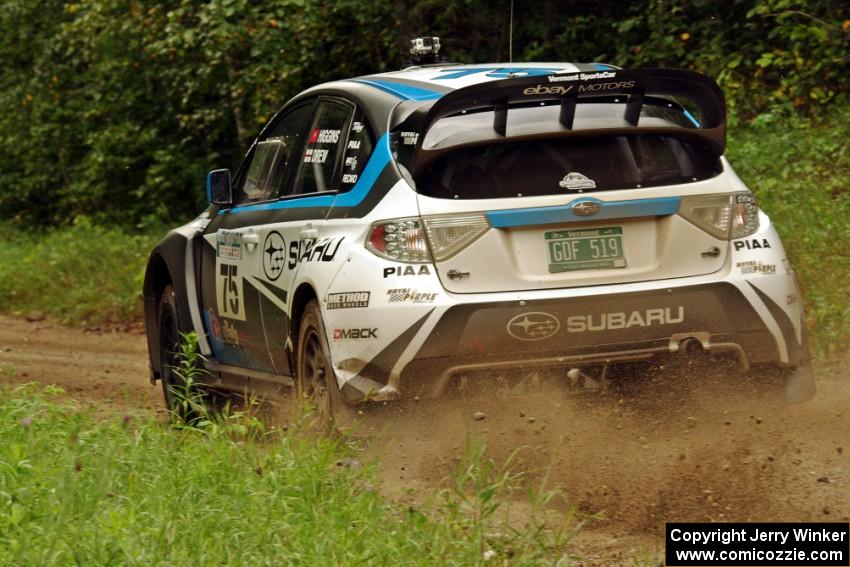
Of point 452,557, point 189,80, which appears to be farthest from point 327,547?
point 189,80

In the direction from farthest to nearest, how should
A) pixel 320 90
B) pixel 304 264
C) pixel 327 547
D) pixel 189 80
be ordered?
pixel 189 80 < pixel 320 90 < pixel 304 264 < pixel 327 547

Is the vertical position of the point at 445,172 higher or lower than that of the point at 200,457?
higher

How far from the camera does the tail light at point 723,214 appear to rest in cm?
587

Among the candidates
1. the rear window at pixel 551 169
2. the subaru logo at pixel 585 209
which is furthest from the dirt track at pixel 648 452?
the rear window at pixel 551 169

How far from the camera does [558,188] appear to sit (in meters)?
5.80

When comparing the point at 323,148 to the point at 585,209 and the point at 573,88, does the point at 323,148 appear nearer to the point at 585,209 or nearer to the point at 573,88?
the point at 573,88

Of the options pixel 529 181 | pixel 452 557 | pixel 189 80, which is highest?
pixel 529 181

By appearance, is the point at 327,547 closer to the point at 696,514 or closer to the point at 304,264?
the point at 696,514

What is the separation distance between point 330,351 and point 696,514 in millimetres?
1746

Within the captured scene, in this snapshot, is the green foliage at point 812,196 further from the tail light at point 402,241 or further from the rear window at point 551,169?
the tail light at point 402,241

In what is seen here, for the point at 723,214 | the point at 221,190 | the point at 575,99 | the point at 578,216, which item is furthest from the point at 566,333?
the point at 221,190

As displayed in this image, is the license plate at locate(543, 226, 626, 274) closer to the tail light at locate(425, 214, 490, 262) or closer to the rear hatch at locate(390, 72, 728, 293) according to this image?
the rear hatch at locate(390, 72, 728, 293)

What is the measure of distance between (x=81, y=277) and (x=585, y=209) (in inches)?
411

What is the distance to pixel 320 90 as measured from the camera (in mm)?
7227
